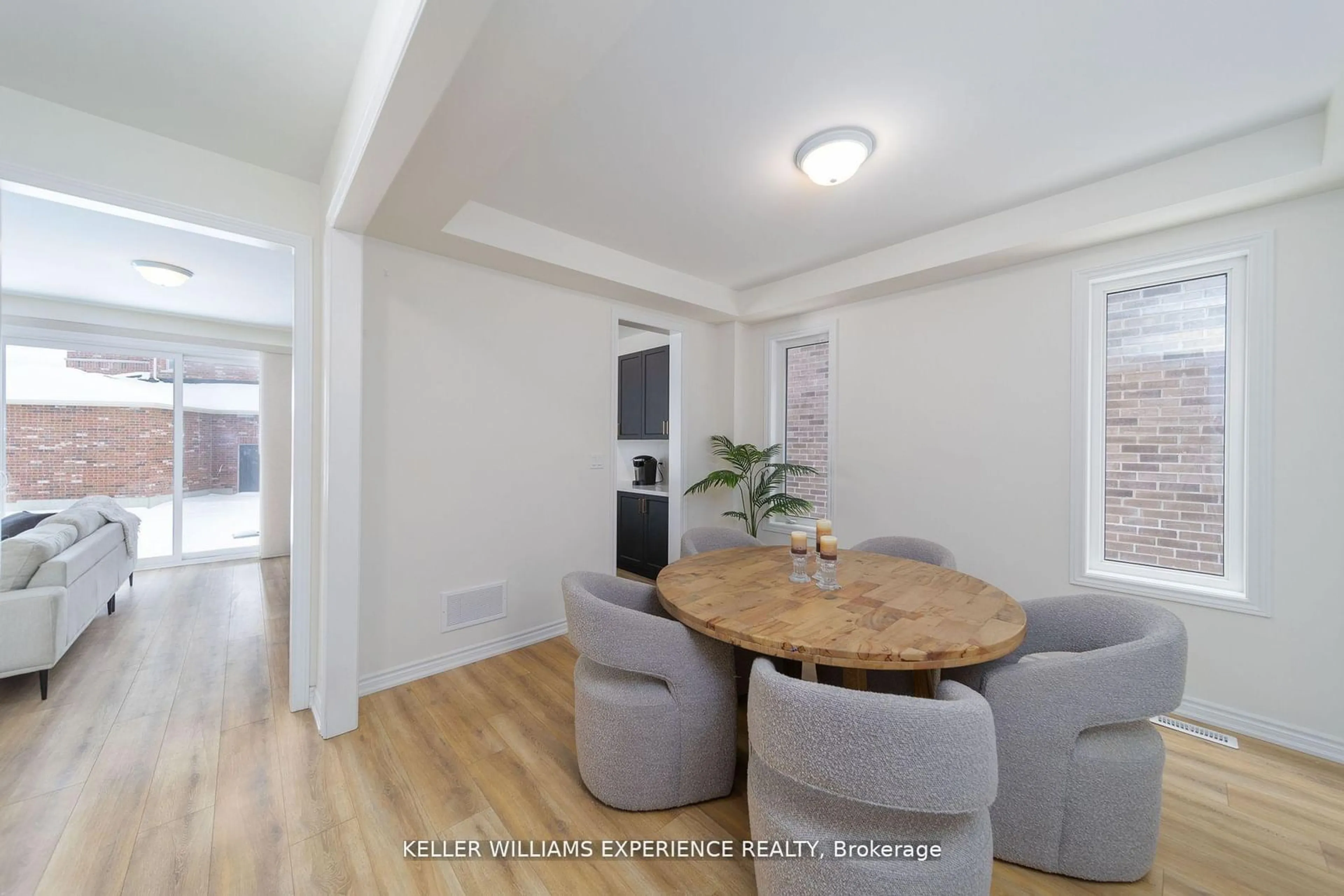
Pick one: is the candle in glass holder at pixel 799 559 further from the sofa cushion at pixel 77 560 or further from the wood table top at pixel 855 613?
the sofa cushion at pixel 77 560

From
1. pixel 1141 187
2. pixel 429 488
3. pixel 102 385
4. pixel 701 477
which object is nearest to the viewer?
pixel 1141 187

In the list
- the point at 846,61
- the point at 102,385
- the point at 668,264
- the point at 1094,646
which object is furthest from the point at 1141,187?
the point at 102,385

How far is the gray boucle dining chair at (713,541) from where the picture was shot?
2.64 meters

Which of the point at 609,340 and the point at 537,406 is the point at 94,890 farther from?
the point at 609,340

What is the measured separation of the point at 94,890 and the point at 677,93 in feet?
10.3

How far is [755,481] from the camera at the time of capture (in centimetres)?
414

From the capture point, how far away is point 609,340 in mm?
3471

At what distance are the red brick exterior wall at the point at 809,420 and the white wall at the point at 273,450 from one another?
5.43m

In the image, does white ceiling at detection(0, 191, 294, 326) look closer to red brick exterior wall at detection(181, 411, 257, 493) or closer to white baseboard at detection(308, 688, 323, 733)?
red brick exterior wall at detection(181, 411, 257, 493)

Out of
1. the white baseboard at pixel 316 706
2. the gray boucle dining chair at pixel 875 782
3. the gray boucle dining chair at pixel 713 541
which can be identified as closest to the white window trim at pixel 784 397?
the gray boucle dining chair at pixel 713 541

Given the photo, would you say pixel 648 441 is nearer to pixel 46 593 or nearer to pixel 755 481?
pixel 755 481

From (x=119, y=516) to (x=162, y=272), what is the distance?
78.4 inches

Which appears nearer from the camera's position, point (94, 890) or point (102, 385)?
point (94, 890)

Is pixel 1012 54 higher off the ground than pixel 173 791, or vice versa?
pixel 1012 54
